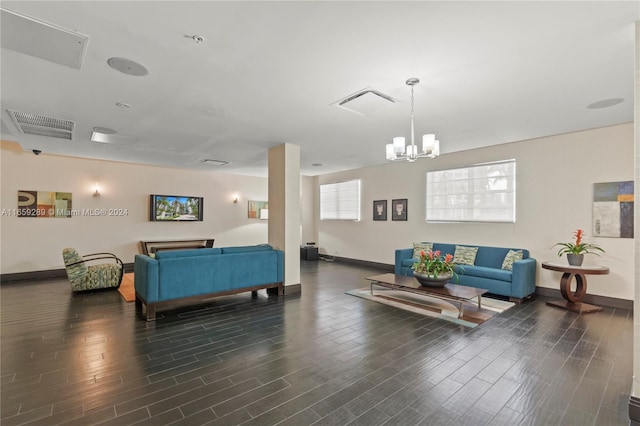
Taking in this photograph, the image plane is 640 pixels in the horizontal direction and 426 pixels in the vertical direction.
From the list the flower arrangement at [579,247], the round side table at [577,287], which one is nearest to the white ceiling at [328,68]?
the flower arrangement at [579,247]

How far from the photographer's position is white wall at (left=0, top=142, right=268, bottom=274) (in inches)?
249

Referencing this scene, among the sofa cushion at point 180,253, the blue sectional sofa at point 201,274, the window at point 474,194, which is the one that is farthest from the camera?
the window at point 474,194

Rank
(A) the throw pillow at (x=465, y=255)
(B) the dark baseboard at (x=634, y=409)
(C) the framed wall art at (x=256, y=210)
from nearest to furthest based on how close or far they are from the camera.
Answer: (B) the dark baseboard at (x=634, y=409), (A) the throw pillow at (x=465, y=255), (C) the framed wall art at (x=256, y=210)

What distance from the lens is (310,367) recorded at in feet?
8.98

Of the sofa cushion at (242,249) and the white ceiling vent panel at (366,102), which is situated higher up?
the white ceiling vent panel at (366,102)

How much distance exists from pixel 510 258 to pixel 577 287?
989 millimetres

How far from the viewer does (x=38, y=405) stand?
7.09 feet

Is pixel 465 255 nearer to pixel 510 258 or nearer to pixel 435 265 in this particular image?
pixel 510 258

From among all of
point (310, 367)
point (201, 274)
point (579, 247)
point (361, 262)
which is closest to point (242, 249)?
point (201, 274)

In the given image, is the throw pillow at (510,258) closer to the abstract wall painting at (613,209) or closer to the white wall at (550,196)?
the white wall at (550,196)

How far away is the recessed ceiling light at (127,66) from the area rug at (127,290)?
3.75 meters

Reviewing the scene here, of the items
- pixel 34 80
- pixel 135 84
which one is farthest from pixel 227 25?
pixel 34 80

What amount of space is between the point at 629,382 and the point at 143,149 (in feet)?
25.6

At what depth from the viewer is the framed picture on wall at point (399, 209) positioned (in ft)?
24.8
